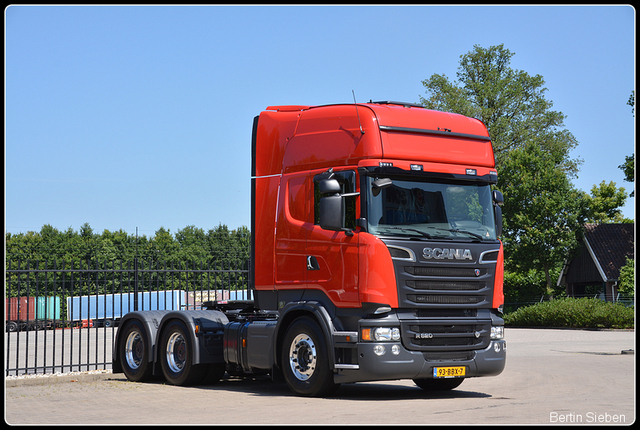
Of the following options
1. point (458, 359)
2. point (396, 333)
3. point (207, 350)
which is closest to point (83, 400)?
point (207, 350)

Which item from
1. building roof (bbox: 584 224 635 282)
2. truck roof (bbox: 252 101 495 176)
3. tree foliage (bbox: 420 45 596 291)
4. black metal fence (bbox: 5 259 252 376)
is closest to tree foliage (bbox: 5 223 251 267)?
black metal fence (bbox: 5 259 252 376)

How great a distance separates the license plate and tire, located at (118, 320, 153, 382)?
17.2ft

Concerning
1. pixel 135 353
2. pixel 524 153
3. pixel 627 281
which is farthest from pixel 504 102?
pixel 135 353

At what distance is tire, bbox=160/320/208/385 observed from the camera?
12336 mm

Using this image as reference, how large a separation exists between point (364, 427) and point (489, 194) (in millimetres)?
4783

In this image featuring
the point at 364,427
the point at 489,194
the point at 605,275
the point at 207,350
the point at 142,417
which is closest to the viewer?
the point at 364,427

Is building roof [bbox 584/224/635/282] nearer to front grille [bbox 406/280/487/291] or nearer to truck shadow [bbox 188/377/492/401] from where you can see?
truck shadow [bbox 188/377/492/401]

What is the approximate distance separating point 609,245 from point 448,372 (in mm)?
44047

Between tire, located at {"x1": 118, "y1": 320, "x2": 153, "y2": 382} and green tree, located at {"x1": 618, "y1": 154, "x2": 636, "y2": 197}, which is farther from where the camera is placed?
green tree, located at {"x1": 618, "y1": 154, "x2": 636, "y2": 197}

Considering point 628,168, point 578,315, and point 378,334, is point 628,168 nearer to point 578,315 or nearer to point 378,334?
point 578,315

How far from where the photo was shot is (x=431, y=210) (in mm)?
10500

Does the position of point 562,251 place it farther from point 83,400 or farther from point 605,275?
point 83,400

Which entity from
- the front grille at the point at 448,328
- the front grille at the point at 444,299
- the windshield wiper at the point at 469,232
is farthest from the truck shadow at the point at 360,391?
the windshield wiper at the point at 469,232

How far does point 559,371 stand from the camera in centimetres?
1595
